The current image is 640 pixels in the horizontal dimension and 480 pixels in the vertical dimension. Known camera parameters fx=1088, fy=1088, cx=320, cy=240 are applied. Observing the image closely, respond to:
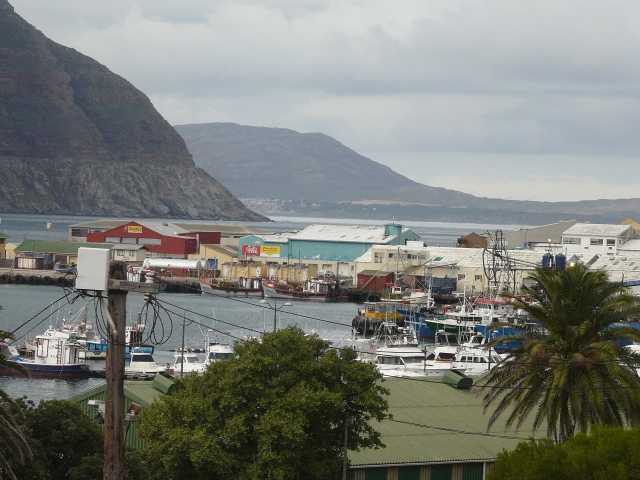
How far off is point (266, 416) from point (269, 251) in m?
87.5

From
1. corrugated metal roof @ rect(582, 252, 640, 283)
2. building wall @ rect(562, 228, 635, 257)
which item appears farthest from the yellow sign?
corrugated metal roof @ rect(582, 252, 640, 283)

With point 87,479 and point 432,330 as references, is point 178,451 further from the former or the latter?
point 432,330

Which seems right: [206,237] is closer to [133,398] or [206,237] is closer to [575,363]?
[133,398]

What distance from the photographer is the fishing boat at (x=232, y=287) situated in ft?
300

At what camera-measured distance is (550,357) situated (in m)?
19.1

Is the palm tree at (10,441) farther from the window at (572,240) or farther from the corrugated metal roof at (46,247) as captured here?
the window at (572,240)

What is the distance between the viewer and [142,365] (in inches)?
1802

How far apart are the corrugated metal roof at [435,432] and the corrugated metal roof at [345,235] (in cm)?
7893

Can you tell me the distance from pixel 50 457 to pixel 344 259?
280 ft

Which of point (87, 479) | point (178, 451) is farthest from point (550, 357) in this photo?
point (87, 479)

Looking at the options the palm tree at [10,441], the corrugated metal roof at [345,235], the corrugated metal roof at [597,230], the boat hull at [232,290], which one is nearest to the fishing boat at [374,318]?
the boat hull at [232,290]

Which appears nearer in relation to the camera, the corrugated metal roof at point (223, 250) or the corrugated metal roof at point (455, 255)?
the corrugated metal roof at point (455, 255)

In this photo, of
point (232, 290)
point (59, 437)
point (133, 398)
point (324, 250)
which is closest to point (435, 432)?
point (133, 398)

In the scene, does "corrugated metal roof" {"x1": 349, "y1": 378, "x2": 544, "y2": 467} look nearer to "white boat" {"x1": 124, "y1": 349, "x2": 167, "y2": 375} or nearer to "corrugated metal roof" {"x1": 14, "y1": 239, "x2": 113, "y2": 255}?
"white boat" {"x1": 124, "y1": 349, "x2": 167, "y2": 375}
